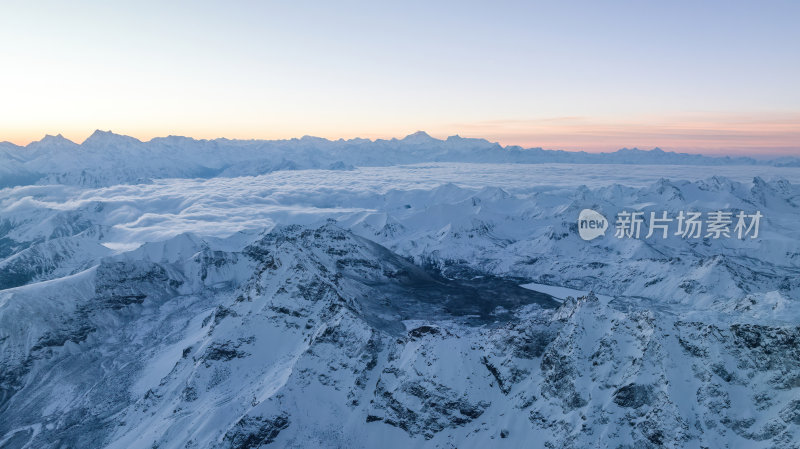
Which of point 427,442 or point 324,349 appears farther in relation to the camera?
point 324,349

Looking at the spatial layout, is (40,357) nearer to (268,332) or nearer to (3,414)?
(3,414)

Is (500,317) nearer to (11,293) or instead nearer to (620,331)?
(620,331)

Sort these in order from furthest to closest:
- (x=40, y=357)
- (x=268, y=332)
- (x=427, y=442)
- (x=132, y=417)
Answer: (x=40, y=357) → (x=268, y=332) → (x=132, y=417) → (x=427, y=442)

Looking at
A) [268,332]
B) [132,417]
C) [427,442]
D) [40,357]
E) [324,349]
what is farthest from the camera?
[40,357]

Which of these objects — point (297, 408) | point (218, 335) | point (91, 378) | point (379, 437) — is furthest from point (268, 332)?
point (91, 378)

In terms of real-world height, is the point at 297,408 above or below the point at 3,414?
above

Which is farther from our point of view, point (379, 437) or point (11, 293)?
point (11, 293)

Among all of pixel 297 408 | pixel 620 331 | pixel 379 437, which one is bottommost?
pixel 379 437

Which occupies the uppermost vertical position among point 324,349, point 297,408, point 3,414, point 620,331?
point 620,331

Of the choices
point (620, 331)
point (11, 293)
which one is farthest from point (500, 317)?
point (11, 293)
